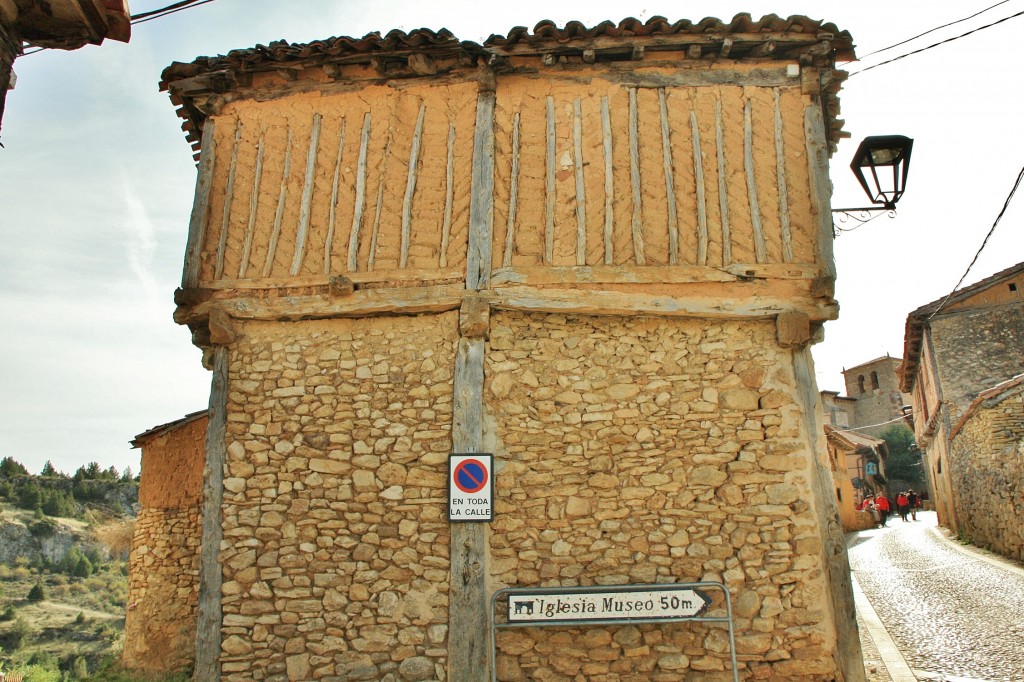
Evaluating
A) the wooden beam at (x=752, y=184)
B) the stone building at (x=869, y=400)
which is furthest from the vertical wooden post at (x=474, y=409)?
the stone building at (x=869, y=400)

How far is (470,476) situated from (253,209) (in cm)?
348

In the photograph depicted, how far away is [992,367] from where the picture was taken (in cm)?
1805

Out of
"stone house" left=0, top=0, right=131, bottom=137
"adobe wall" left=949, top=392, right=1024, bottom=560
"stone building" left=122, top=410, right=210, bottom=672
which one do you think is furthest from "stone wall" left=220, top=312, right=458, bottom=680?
"adobe wall" left=949, top=392, right=1024, bottom=560

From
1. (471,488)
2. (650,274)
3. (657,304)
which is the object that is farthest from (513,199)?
(471,488)

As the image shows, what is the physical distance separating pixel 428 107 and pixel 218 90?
2.23m

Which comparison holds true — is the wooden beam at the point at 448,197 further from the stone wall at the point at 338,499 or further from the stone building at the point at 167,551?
the stone building at the point at 167,551

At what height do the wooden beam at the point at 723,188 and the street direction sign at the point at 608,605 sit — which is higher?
the wooden beam at the point at 723,188

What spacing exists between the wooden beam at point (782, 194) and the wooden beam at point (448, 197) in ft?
10.2

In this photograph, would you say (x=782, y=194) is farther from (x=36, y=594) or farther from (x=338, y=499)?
(x=36, y=594)

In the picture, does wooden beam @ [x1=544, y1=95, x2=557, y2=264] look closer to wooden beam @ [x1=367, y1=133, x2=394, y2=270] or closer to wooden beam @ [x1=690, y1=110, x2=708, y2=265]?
wooden beam @ [x1=690, y1=110, x2=708, y2=265]

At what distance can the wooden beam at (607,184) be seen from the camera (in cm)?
645

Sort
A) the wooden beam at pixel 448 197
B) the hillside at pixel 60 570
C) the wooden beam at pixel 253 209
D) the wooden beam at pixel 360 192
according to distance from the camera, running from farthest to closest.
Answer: the hillside at pixel 60 570 < the wooden beam at pixel 253 209 < the wooden beam at pixel 360 192 < the wooden beam at pixel 448 197

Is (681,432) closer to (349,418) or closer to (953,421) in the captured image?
(349,418)

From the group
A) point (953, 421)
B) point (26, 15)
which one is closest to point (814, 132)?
point (26, 15)
